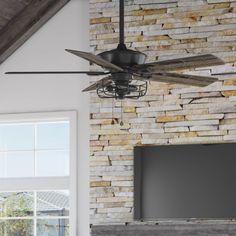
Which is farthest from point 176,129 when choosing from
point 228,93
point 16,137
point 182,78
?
point 182,78

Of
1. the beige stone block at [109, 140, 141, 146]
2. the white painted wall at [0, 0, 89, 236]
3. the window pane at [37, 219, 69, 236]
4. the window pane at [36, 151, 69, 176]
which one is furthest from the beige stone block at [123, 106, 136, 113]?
→ the window pane at [37, 219, 69, 236]

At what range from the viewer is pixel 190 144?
6.21m

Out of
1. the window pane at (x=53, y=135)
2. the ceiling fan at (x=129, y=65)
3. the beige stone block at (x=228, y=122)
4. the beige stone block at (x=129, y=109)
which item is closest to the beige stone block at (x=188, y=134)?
the beige stone block at (x=228, y=122)

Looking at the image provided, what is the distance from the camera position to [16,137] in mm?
6910

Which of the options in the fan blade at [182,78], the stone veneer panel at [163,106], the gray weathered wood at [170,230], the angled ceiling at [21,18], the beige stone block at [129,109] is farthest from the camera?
the angled ceiling at [21,18]

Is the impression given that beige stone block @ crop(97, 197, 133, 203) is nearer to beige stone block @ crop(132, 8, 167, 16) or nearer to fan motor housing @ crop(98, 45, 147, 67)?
beige stone block @ crop(132, 8, 167, 16)

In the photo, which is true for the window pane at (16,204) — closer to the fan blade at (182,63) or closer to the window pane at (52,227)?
the window pane at (52,227)

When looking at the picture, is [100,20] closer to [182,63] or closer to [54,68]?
[54,68]

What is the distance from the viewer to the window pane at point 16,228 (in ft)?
22.0

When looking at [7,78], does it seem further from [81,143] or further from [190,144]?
[190,144]

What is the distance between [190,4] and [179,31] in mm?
290

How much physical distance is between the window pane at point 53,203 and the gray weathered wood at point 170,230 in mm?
547

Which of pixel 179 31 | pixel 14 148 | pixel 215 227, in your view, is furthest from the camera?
pixel 14 148

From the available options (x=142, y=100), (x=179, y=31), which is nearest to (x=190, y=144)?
(x=142, y=100)
